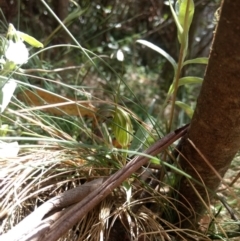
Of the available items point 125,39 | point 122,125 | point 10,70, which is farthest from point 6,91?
point 125,39

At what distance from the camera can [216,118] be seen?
0.44 metres

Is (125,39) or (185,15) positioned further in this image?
(125,39)

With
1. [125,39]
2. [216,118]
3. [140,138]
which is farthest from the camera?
[125,39]

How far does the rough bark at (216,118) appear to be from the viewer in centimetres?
39

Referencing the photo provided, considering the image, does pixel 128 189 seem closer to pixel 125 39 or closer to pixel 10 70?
pixel 10 70

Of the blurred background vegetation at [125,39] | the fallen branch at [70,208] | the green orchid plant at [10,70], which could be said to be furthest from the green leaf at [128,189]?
the blurred background vegetation at [125,39]

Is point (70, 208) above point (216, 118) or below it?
below

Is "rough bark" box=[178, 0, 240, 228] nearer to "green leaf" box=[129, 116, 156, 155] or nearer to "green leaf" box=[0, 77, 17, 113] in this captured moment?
"green leaf" box=[129, 116, 156, 155]

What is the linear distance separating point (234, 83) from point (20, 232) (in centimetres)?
25

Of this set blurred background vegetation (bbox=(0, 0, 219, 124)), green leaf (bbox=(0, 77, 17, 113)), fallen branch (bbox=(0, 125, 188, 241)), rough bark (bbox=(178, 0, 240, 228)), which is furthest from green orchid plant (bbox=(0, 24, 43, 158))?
blurred background vegetation (bbox=(0, 0, 219, 124))

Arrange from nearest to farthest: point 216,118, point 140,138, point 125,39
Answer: point 216,118 → point 140,138 → point 125,39

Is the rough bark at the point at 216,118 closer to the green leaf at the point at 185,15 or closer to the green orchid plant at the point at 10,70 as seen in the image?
the green leaf at the point at 185,15

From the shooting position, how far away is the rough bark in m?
0.39

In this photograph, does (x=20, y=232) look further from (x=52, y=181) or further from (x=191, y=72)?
(x=191, y=72)
